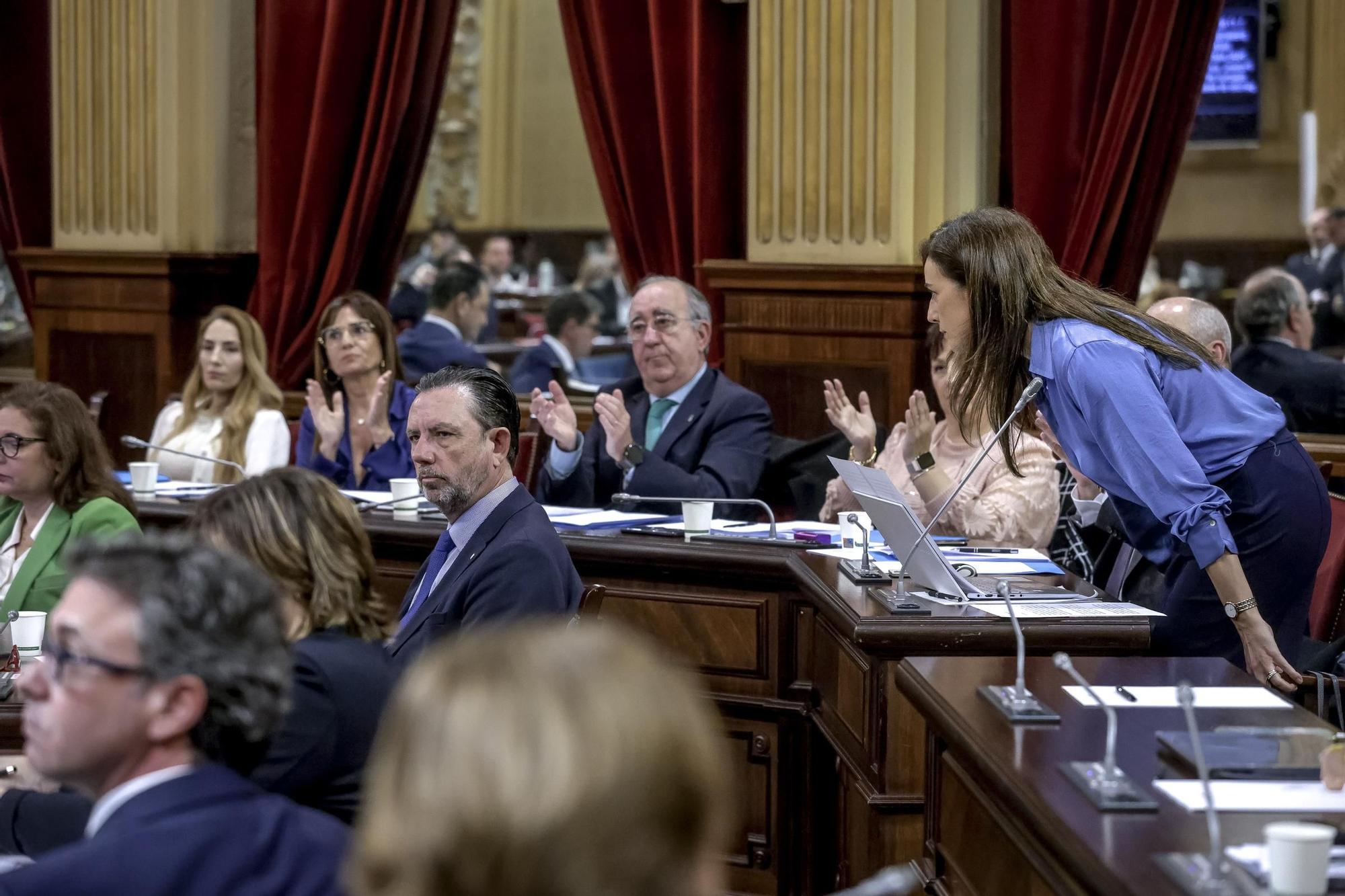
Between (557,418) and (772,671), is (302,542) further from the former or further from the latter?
(557,418)

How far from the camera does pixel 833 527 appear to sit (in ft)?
12.6

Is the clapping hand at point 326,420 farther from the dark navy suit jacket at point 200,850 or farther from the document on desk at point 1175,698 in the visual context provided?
the dark navy suit jacket at point 200,850

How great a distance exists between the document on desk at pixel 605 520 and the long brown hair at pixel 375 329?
1.07 meters

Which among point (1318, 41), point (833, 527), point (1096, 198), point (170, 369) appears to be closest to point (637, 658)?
point (833, 527)

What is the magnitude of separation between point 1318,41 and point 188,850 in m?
10.7

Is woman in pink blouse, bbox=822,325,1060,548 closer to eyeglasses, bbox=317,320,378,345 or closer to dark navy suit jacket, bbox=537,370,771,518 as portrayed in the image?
dark navy suit jacket, bbox=537,370,771,518

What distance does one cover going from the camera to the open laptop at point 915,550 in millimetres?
2793

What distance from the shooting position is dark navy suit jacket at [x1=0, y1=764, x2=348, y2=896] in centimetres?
146

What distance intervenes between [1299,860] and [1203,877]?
0.09m

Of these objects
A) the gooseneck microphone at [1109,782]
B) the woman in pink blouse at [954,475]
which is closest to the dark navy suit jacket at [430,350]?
the woman in pink blouse at [954,475]

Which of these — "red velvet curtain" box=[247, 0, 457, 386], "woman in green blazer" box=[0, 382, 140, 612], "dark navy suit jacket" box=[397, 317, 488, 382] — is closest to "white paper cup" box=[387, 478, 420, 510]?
"woman in green blazer" box=[0, 382, 140, 612]

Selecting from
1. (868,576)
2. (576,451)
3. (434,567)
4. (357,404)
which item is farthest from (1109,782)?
→ (357,404)

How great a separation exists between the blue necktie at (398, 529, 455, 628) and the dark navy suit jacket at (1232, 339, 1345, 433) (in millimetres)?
3064

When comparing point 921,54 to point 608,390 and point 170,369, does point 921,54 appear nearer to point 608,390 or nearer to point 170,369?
point 608,390
